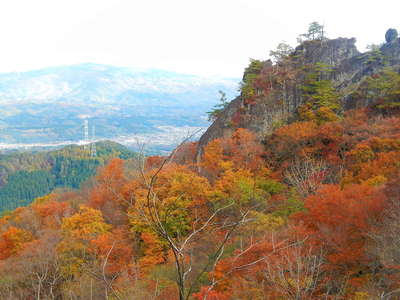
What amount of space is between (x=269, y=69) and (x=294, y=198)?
92.5 feet

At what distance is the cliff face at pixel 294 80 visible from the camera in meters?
41.8

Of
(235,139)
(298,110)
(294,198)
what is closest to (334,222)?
(294,198)

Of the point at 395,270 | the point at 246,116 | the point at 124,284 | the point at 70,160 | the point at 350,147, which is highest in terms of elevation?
the point at 246,116

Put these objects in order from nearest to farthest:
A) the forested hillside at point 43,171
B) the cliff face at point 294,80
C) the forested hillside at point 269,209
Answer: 1. the forested hillside at point 269,209
2. the cliff face at point 294,80
3. the forested hillside at point 43,171

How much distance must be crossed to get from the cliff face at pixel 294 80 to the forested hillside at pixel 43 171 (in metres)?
93.3

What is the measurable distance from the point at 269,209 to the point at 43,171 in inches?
5303

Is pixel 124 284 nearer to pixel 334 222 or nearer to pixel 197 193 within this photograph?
pixel 334 222

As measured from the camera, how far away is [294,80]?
148ft

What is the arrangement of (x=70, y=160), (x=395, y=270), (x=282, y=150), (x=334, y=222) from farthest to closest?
(x=70, y=160) → (x=282, y=150) → (x=334, y=222) → (x=395, y=270)

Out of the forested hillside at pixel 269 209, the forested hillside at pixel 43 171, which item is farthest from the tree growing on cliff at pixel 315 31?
the forested hillside at pixel 43 171

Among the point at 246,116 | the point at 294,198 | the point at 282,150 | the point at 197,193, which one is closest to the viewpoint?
the point at 294,198

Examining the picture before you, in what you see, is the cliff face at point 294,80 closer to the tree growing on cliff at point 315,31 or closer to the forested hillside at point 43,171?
the tree growing on cliff at point 315,31

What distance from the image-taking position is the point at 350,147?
30469 mm

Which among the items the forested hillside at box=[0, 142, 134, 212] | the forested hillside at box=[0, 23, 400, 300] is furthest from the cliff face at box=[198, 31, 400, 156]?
the forested hillside at box=[0, 142, 134, 212]
